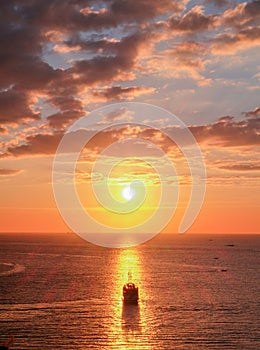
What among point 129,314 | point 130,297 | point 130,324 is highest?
point 130,297

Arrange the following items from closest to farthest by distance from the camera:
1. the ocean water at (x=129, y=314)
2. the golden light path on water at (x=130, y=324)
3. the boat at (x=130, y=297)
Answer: the golden light path on water at (x=130, y=324) < the ocean water at (x=129, y=314) < the boat at (x=130, y=297)

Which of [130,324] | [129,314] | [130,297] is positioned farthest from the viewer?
[130,297]

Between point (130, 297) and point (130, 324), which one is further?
point (130, 297)

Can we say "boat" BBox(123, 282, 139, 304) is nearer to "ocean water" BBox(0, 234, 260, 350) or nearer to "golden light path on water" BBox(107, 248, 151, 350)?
"golden light path on water" BBox(107, 248, 151, 350)

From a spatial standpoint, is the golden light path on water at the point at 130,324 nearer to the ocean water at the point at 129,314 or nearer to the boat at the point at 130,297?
the ocean water at the point at 129,314

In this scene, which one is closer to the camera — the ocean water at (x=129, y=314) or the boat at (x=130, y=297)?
the ocean water at (x=129, y=314)

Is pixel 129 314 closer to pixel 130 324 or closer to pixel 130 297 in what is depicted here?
pixel 130 324

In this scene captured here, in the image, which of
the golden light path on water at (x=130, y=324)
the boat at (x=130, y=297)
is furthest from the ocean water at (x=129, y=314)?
the boat at (x=130, y=297)

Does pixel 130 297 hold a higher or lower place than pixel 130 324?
higher

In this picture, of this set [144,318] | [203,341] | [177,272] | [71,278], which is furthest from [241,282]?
[203,341]

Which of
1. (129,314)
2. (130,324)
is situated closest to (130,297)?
(129,314)

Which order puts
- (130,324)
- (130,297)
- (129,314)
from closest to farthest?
(130,324)
(129,314)
(130,297)
